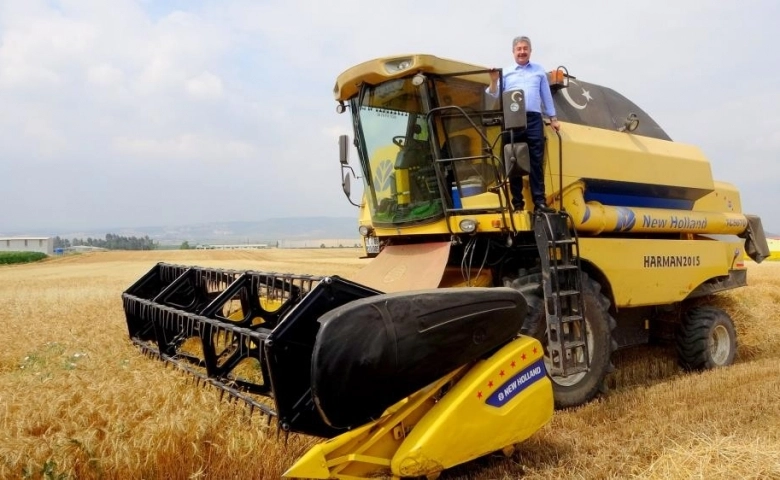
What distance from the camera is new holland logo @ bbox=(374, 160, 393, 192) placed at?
485cm

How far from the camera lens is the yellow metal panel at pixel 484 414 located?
2467 mm

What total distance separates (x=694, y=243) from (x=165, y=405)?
183 inches

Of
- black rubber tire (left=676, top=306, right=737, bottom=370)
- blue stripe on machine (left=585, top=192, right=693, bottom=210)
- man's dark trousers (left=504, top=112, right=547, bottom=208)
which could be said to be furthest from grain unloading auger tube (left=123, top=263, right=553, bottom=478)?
black rubber tire (left=676, top=306, right=737, bottom=370)

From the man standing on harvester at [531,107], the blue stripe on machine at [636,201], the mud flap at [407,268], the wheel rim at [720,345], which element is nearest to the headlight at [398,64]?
the man standing on harvester at [531,107]

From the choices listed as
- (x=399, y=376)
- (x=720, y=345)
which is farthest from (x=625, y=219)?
(x=399, y=376)

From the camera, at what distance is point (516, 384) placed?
2760mm

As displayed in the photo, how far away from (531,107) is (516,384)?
219 centimetres

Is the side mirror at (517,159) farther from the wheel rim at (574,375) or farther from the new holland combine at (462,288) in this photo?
the wheel rim at (574,375)

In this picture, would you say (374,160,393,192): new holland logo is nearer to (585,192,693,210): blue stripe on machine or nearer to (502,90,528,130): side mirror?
(502,90,528,130): side mirror

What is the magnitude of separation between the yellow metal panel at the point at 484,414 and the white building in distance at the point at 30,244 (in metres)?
75.6

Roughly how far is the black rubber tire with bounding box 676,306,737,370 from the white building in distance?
74333mm

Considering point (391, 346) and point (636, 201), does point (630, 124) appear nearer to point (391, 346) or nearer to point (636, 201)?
point (636, 201)

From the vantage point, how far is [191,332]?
3537 mm

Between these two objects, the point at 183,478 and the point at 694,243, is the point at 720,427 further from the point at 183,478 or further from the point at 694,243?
the point at 183,478
